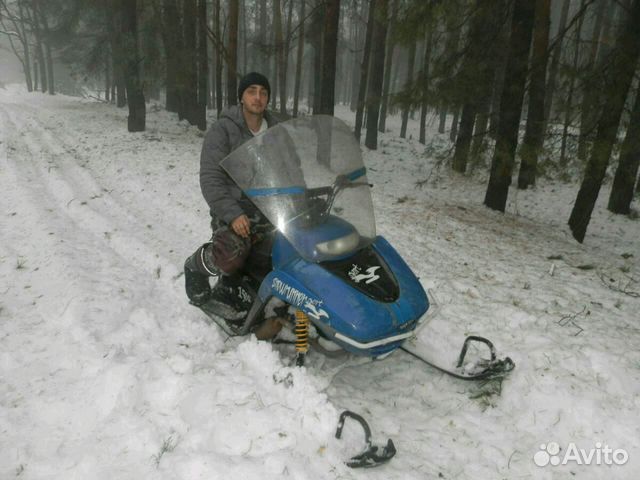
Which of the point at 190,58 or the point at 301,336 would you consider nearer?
the point at 301,336

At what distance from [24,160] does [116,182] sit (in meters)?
2.89

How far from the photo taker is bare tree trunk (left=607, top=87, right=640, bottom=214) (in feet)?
22.9

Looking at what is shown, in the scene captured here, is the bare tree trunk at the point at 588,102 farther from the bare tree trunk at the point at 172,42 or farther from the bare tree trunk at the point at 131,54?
the bare tree trunk at the point at 131,54

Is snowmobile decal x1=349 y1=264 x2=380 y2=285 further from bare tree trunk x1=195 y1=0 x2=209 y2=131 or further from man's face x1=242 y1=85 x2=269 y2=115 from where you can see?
bare tree trunk x1=195 y1=0 x2=209 y2=131

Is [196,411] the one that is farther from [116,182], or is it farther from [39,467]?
[116,182]

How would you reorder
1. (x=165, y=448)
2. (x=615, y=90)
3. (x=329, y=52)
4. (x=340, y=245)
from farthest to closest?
(x=329, y=52)
(x=615, y=90)
(x=340, y=245)
(x=165, y=448)

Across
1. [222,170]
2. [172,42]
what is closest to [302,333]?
[222,170]

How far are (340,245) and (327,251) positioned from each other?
0.13 m

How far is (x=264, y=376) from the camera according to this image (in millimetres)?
3338

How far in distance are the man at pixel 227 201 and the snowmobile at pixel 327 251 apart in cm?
26

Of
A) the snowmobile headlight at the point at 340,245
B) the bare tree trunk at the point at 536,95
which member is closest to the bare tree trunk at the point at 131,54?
the bare tree trunk at the point at 536,95

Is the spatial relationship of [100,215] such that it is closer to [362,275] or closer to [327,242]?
[327,242]

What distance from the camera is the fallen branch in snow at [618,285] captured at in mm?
5247

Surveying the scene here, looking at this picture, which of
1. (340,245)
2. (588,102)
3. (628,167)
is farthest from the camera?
(628,167)
